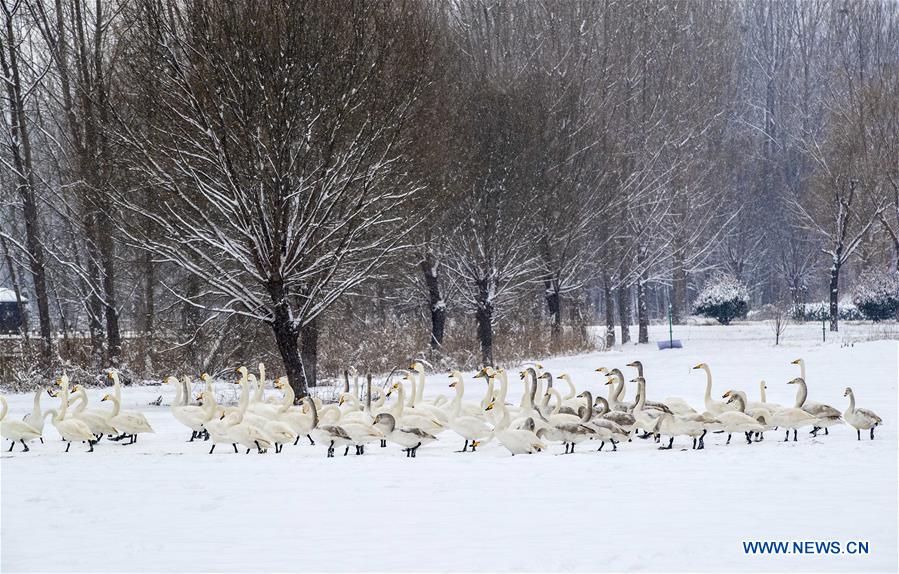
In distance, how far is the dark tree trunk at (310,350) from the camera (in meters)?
20.1

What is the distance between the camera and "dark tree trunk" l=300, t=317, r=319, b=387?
20.1m

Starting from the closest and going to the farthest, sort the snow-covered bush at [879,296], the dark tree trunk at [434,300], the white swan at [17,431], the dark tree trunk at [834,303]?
the white swan at [17,431] < the dark tree trunk at [434,300] < the dark tree trunk at [834,303] < the snow-covered bush at [879,296]

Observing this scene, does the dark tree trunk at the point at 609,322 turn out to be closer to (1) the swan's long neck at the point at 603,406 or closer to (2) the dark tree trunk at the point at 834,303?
(2) the dark tree trunk at the point at 834,303

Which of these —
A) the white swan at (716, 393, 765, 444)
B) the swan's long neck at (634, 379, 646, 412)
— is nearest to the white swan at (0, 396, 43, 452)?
the swan's long neck at (634, 379, 646, 412)

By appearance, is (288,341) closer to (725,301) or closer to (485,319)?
(485,319)

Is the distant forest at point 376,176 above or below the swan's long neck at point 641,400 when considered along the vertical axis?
above

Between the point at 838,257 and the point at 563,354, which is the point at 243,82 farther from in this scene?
the point at 838,257

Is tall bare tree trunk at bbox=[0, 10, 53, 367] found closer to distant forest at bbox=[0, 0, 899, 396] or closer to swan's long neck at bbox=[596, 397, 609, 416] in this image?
distant forest at bbox=[0, 0, 899, 396]

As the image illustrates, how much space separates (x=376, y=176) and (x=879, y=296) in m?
26.0

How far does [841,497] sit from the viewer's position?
8.16 meters

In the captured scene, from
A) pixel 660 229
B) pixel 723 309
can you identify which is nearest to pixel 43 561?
pixel 660 229

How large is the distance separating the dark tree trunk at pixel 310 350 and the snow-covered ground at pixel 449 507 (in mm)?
7628

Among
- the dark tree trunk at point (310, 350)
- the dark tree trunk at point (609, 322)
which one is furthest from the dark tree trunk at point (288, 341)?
the dark tree trunk at point (609, 322)

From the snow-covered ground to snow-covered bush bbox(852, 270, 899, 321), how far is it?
87.6 ft
